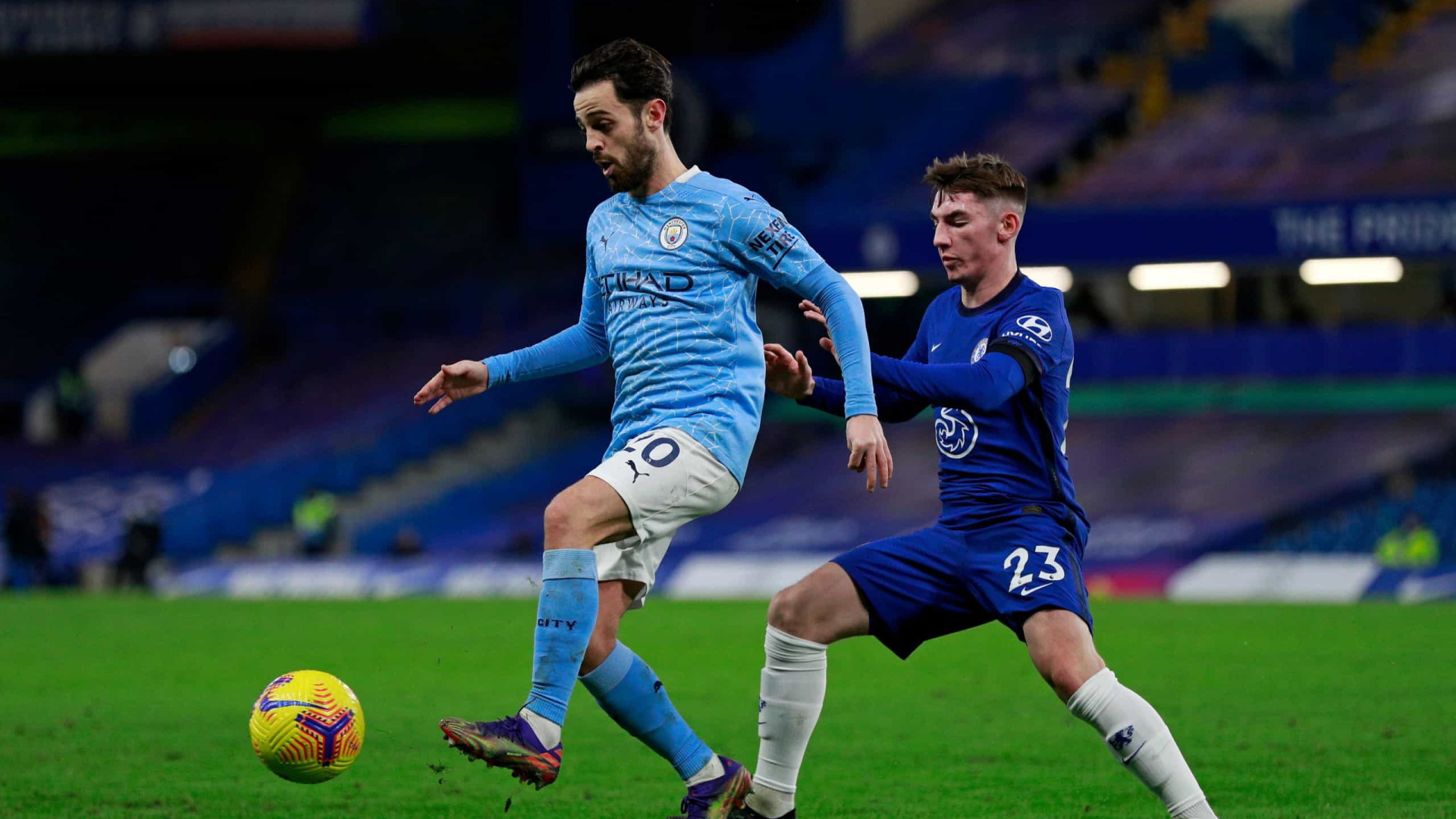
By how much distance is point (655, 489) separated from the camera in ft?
18.1

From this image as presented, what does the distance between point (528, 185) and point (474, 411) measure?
425 cm

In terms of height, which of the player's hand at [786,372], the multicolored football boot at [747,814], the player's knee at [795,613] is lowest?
the multicolored football boot at [747,814]

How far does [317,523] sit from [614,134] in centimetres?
2250

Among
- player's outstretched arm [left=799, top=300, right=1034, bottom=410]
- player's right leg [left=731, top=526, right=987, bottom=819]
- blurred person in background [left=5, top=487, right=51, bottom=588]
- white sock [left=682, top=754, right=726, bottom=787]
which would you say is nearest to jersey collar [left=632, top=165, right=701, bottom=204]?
player's outstretched arm [left=799, top=300, right=1034, bottom=410]

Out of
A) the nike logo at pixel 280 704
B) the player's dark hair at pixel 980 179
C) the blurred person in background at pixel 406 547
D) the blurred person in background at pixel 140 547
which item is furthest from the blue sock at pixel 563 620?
the blurred person in background at pixel 140 547

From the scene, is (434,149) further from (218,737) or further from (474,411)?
(218,737)

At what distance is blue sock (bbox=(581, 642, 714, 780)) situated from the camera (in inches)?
226

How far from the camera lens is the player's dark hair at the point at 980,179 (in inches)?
232

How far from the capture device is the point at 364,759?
8.18 metres

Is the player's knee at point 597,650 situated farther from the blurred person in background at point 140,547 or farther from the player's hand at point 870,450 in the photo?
the blurred person in background at point 140,547

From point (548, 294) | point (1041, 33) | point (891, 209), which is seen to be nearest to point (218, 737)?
point (891, 209)

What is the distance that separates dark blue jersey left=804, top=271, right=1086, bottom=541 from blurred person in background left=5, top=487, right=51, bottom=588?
76.2 feet

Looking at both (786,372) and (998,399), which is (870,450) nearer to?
(998,399)

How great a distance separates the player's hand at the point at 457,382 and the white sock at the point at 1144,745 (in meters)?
2.18
